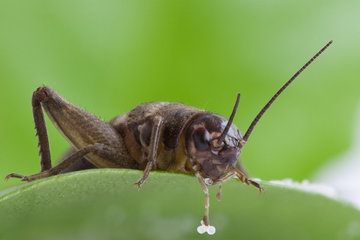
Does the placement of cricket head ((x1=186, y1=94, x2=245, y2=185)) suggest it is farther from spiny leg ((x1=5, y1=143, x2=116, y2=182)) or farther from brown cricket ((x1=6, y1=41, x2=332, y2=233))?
spiny leg ((x1=5, y1=143, x2=116, y2=182))

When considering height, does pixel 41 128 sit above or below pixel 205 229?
above

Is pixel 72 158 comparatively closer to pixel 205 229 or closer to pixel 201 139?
pixel 201 139

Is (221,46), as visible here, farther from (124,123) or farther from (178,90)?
(124,123)

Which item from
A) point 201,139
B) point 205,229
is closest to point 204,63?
point 201,139

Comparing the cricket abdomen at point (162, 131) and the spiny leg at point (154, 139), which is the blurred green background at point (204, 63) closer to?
the cricket abdomen at point (162, 131)

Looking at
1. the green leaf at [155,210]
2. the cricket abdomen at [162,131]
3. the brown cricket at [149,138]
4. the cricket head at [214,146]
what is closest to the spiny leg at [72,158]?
the brown cricket at [149,138]

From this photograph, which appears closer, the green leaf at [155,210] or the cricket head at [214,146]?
the green leaf at [155,210]
